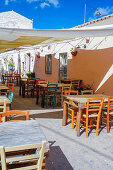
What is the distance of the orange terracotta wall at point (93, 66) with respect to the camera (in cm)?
661

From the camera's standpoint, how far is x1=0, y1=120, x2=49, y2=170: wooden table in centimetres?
167

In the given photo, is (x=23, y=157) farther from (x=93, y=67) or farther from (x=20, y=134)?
(x=93, y=67)

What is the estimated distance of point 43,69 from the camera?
1188 centimetres

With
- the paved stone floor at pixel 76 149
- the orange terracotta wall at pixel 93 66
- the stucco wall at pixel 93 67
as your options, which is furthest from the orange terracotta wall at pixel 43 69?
the paved stone floor at pixel 76 149

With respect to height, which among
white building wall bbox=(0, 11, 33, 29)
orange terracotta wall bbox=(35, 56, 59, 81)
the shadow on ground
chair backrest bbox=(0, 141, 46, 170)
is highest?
white building wall bbox=(0, 11, 33, 29)

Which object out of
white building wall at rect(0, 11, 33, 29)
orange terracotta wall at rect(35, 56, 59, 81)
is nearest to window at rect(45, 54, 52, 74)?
orange terracotta wall at rect(35, 56, 59, 81)

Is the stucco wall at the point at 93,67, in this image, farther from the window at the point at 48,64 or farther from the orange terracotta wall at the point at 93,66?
the window at the point at 48,64

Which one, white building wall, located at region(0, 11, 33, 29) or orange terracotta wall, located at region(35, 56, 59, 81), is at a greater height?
white building wall, located at region(0, 11, 33, 29)

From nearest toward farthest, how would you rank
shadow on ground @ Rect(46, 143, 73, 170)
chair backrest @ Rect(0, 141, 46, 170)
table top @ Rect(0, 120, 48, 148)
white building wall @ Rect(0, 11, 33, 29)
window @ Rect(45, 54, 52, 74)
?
chair backrest @ Rect(0, 141, 46, 170), table top @ Rect(0, 120, 48, 148), shadow on ground @ Rect(46, 143, 73, 170), window @ Rect(45, 54, 52, 74), white building wall @ Rect(0, 11, 33, 29)

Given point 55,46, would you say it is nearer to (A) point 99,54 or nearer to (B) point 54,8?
(A) point 99,54

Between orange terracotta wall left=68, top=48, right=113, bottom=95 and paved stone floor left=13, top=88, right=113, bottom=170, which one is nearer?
paved stone floor left=13, top=88, right=113, bottom=170

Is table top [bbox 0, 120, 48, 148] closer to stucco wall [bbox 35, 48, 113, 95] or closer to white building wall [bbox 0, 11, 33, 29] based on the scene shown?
stucco wall [bbox 35, 48, 113, 95]

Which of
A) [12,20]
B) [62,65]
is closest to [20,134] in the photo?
[62,65]

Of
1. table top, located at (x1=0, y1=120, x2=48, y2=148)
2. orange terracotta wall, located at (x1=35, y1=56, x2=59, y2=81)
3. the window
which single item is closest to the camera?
table top, located at (x1=0, y1=120, x2=48, y2=148)
